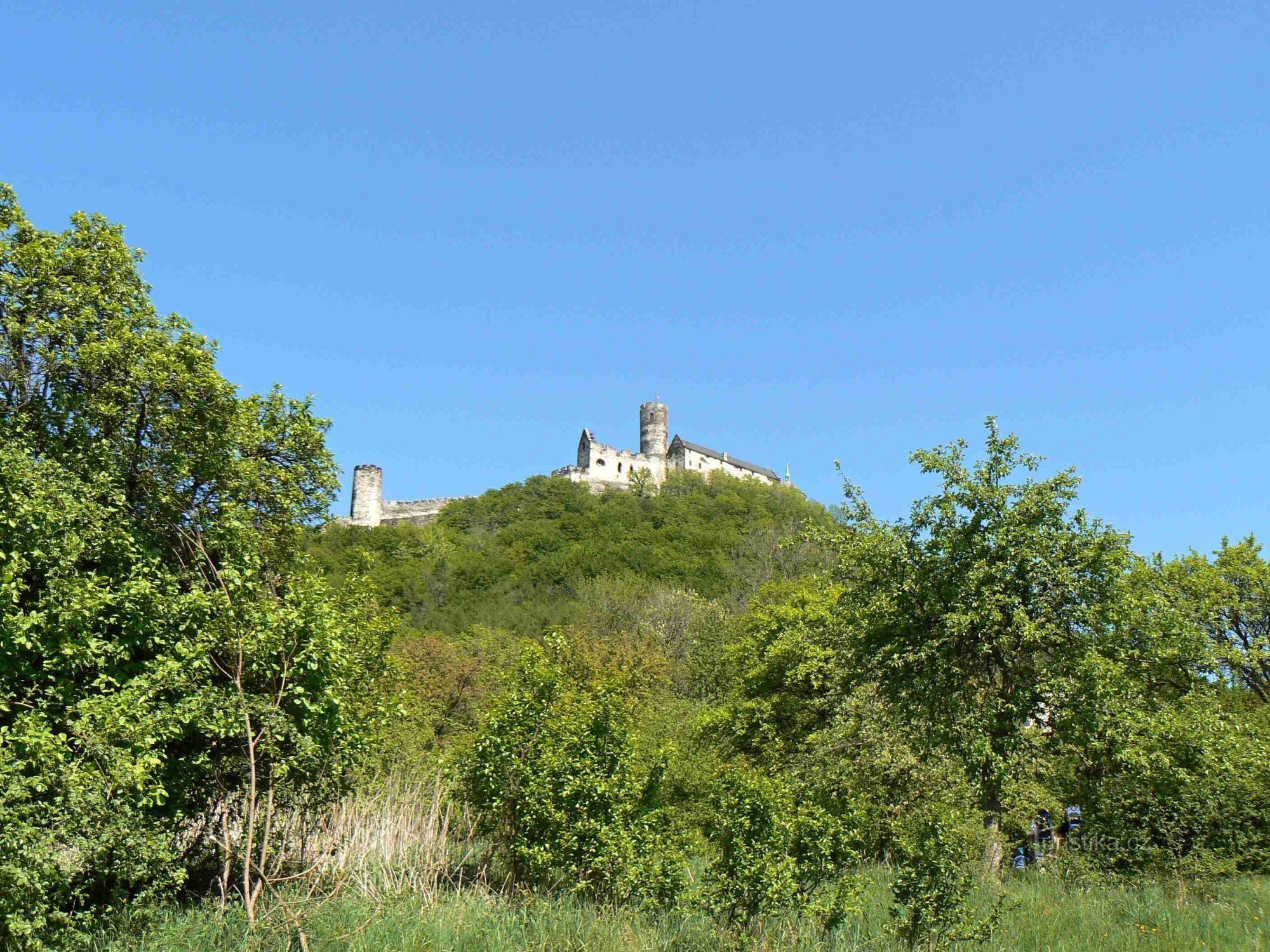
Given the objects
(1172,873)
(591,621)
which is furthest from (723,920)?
(591,621)

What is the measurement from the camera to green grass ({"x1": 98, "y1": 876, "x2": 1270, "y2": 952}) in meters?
9.80

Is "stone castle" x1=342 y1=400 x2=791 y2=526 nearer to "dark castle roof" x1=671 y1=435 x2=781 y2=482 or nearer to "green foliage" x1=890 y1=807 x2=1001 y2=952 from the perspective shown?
"dark castle roof" x1=671 y1=435 x2=781 y2=482

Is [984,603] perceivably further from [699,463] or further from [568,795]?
[699,463]

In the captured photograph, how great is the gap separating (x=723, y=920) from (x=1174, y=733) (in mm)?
7903

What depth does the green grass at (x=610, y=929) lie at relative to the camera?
9.80 metres

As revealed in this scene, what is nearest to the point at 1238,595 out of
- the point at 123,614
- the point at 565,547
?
the point at 123,614

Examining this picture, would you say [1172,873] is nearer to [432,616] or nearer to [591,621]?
[591,621]

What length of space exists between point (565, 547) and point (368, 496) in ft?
115

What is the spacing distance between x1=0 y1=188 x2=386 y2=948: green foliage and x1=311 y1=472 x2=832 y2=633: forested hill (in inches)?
1655

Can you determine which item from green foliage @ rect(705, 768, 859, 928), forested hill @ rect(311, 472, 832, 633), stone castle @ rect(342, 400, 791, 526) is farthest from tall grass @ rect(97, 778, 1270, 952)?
stone castle @ rect(342, 400, 791, 526)

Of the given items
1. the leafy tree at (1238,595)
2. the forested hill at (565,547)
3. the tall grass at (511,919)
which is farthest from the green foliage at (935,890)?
the forested hill at (565,547)

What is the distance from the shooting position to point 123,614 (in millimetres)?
10797

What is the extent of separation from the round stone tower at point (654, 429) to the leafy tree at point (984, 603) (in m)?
98.7

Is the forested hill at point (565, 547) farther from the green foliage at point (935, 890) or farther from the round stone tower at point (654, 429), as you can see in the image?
the green foliage at point (935, 890)
